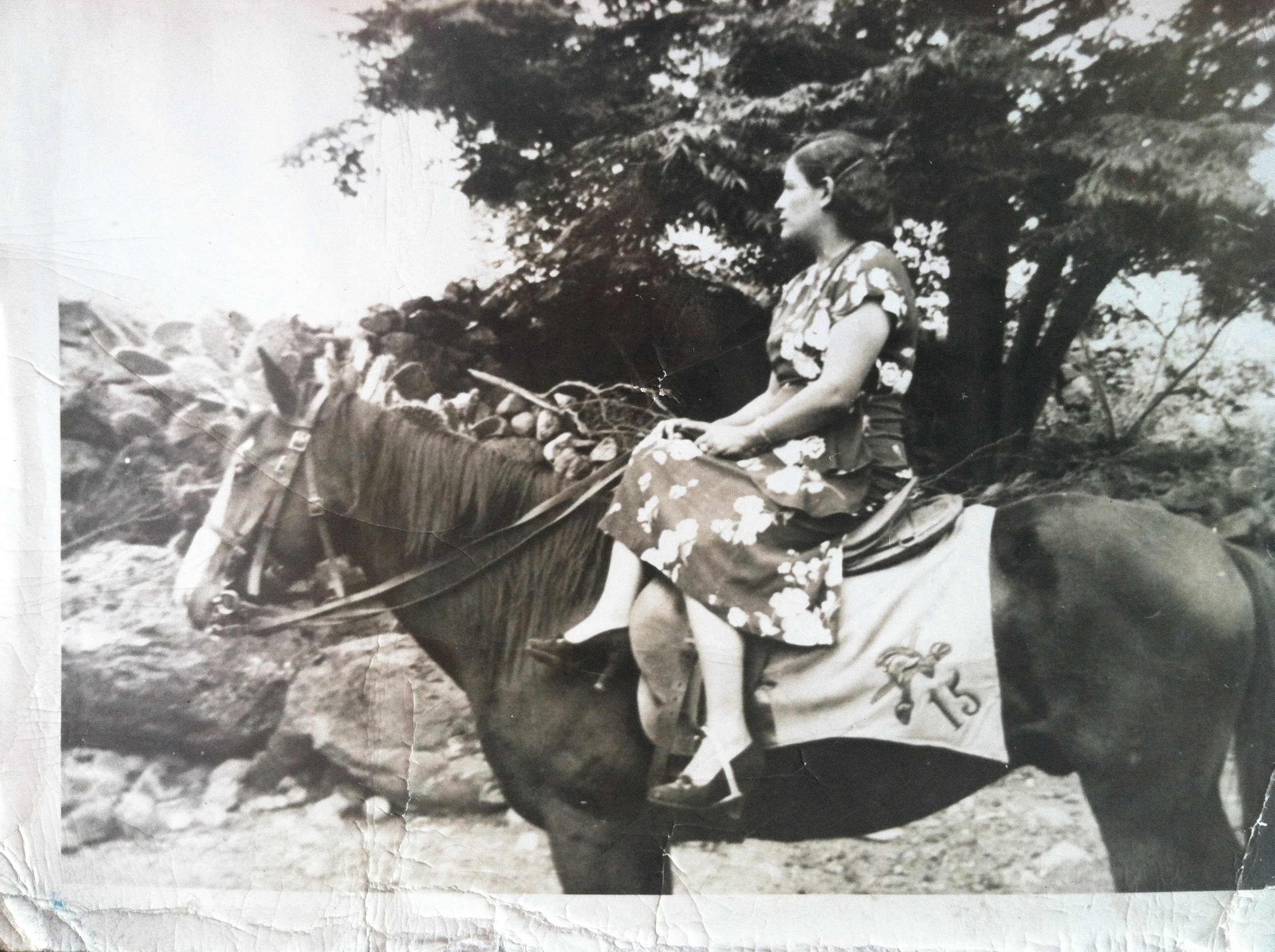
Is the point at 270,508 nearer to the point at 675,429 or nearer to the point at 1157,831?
the point at 675,429

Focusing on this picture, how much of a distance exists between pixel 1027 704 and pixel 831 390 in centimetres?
115

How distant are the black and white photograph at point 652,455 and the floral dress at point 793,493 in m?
0.02

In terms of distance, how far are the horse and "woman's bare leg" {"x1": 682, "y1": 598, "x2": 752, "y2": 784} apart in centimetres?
13

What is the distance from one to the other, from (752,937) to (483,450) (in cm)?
174

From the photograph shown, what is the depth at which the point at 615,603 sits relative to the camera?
9.64ft

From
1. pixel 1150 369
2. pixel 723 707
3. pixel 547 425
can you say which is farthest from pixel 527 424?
pixel 1150 369

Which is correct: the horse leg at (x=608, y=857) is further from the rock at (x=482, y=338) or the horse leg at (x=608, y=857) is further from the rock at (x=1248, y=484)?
the rock at (x=1248, y=484)

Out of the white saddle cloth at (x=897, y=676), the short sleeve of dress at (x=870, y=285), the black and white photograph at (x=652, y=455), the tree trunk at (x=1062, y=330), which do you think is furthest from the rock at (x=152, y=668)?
the tree trunk at (x=1062, y=330)

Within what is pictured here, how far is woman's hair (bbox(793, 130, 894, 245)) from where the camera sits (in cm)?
299

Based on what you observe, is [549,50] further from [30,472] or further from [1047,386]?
[30,472]

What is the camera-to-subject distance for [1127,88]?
302 cm

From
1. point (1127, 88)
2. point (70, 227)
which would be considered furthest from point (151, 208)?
point (1127, 88)

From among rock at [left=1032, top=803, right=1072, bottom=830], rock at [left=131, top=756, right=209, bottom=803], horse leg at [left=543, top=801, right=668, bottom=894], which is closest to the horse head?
rock at [left=131, top=756, right=209, bottom=803]

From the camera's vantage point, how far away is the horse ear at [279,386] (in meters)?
3.04
